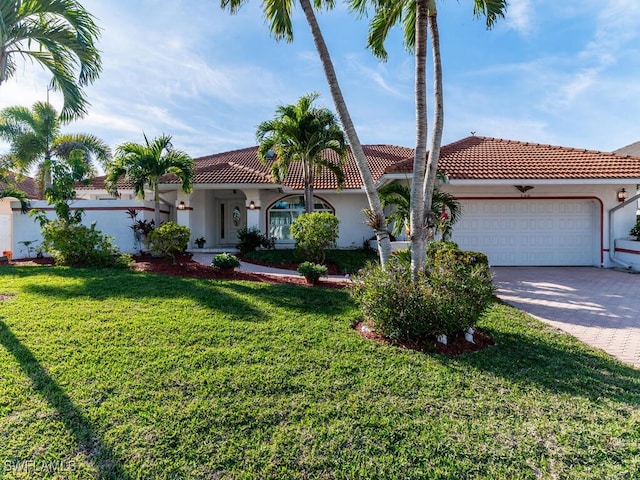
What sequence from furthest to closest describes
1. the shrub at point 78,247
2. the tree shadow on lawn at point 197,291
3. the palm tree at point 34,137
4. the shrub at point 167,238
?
the palm tree at point 34,137
the shrub at point 167,238
the shrub at point 78,247
the tree shadow on lawn at point 197,291

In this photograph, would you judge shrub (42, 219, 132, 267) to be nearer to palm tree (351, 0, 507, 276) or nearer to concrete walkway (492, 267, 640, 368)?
palm tree (351, 0, 507, 276)

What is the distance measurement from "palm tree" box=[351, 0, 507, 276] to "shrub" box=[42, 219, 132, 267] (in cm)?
944

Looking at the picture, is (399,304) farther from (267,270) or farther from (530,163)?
(530,163)

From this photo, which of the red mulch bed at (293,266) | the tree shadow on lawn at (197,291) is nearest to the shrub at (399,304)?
the tree shadow on lawn at (197,291)

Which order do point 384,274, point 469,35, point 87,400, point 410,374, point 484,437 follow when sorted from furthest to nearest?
point 469,35 → point 384,274 → point 410,374 → point 87,400 → point 484,437

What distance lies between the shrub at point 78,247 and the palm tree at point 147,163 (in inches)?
93.2

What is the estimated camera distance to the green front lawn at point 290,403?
2.61 m

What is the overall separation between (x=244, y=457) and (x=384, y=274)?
317 centimetres

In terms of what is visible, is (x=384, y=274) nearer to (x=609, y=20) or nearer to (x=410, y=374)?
(x=410, y=374)

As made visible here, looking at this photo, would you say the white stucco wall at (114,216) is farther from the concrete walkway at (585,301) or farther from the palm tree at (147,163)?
the concrete walkway at (585,301)

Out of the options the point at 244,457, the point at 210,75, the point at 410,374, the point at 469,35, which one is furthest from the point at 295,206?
the point at 244,457

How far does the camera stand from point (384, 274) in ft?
16.6

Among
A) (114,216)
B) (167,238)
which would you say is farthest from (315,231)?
(114,216)

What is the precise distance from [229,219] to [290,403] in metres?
16.8
